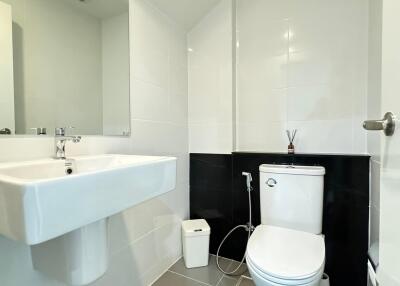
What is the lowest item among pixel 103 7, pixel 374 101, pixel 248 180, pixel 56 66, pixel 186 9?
pixel 248 180

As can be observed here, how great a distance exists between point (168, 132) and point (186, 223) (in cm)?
74

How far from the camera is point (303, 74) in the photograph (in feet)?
5.24

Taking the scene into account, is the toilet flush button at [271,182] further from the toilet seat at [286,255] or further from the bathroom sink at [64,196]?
the bathroom sink at [64,196]

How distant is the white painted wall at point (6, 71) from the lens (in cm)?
86

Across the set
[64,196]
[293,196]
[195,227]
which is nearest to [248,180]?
[293,196]

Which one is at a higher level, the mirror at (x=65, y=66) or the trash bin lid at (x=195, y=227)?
the mirror at (x=65, y=66)

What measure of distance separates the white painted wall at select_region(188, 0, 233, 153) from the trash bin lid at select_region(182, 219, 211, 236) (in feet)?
1.89

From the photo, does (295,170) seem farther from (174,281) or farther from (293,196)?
(174,281)

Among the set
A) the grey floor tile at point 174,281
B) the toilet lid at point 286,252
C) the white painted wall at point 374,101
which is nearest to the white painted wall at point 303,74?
the white painted wall at point 374,101

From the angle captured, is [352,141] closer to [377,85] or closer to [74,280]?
[377,85]

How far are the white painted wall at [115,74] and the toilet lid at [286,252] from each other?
990 mm

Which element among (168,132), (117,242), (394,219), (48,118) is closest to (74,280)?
(117,242)

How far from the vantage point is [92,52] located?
4.08ft

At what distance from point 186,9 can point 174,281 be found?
1985 mm
